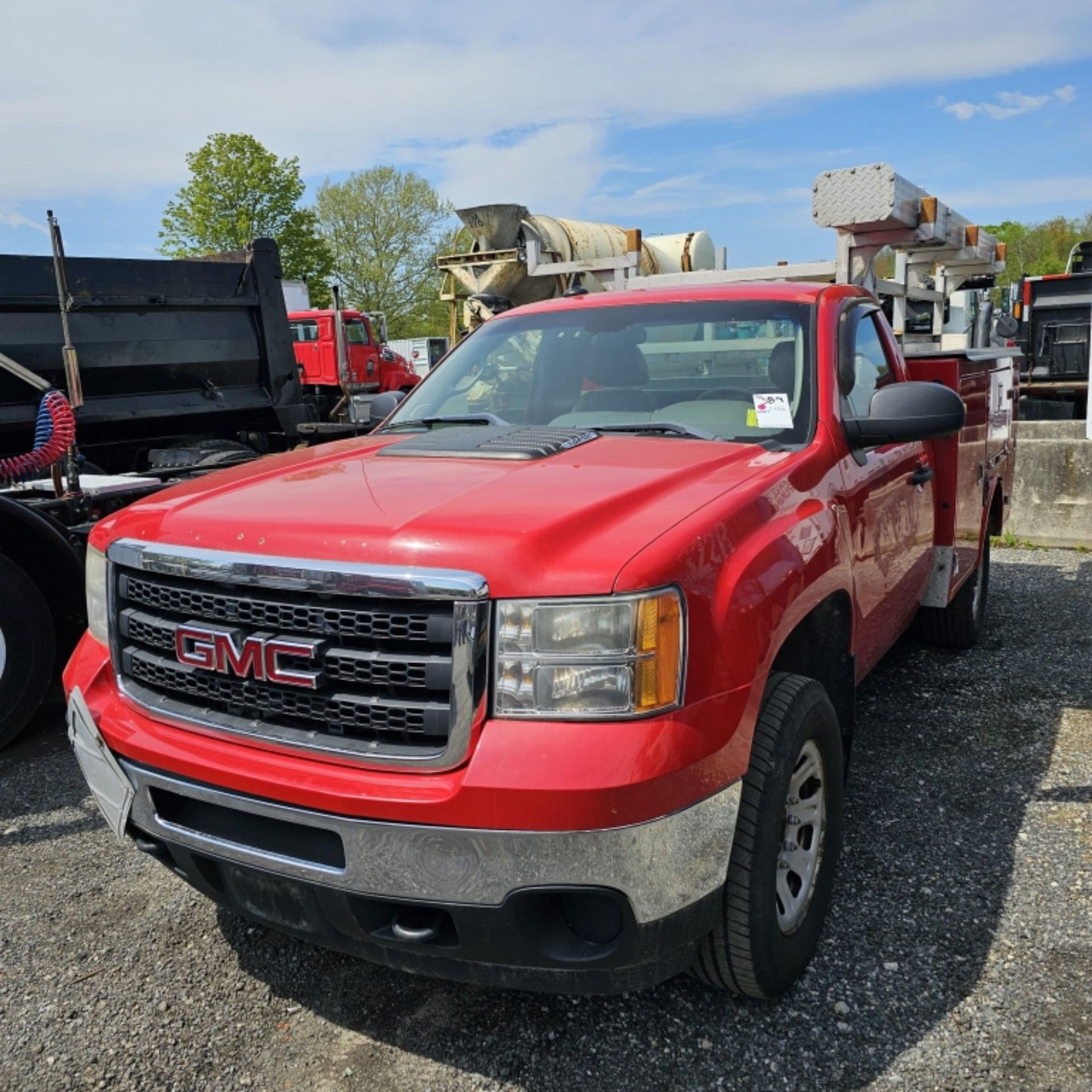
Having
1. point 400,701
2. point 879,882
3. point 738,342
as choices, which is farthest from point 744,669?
point 738,342

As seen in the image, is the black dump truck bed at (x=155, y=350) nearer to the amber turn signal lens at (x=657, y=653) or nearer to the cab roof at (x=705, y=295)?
the cab roof at (x=705, y=295)

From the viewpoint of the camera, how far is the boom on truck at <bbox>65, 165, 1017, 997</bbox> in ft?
6.71

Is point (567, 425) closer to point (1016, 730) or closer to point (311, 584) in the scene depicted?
point (311, 584)

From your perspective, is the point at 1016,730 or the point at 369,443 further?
the point at 1016,730

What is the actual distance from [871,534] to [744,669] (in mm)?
1311

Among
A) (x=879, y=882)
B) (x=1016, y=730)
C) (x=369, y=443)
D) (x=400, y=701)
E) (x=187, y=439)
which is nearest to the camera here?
(x=400, y=701)

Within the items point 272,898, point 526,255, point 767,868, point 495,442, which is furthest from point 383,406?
point 526,255

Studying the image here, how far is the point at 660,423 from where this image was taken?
322cm

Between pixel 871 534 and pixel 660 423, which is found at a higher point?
pixel 660 423

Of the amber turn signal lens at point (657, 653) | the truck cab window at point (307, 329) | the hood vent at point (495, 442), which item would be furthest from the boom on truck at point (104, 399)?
the truck cab window at point (307, 329)

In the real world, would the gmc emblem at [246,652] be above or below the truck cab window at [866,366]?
below

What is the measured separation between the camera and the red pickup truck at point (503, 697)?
2.04m

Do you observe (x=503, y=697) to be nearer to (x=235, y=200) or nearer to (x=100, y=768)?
(x=100, y=768)

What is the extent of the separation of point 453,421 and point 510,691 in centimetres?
180
